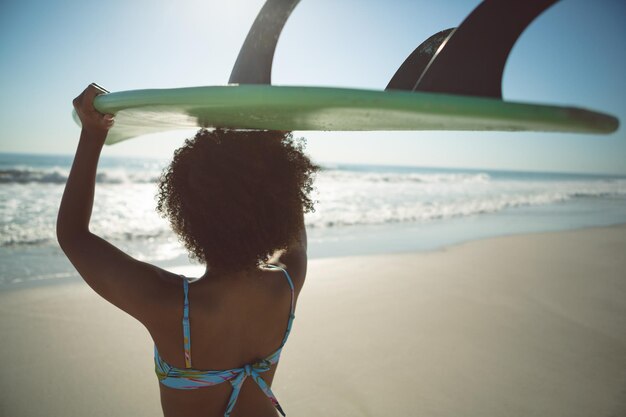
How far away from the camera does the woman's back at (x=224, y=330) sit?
1.20 meters

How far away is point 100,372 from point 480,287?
4.74 m

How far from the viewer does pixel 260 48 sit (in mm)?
1606

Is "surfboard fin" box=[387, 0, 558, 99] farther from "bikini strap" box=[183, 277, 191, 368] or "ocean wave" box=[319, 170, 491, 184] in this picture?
"ocean wave" box=[319, 170, 491, 184]

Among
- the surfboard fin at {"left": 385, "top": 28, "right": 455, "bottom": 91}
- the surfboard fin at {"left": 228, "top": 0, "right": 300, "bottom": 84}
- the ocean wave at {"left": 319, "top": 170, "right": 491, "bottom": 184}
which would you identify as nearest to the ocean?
the surfboard fin at {"left": 228, "top": 0, "right": 300, "bottom": 84}

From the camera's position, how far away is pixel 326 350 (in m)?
3.54

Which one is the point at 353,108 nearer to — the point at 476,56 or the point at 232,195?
the point at 476,56

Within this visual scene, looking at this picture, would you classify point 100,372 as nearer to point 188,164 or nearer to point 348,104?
point 188,164

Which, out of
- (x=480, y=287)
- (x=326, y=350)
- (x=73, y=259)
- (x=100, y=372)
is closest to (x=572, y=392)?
(x=326, y=350)

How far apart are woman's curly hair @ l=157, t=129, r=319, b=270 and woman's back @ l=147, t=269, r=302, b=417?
3.5 inches

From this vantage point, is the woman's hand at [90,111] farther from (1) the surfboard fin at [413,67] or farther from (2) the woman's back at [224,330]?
(1) the surfboard fin at [413,67]

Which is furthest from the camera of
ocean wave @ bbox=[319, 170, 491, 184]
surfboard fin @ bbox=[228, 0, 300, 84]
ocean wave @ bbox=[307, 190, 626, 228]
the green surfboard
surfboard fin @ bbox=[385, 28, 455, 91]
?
ocean wave @ bbox=[319, 170, 491, 184]

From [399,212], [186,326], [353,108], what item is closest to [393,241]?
[399,212]

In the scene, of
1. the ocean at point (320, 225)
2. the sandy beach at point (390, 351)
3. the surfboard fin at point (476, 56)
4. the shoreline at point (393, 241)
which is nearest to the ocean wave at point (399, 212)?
the ocean at point (320, 225)

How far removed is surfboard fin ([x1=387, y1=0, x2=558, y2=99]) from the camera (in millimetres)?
993
